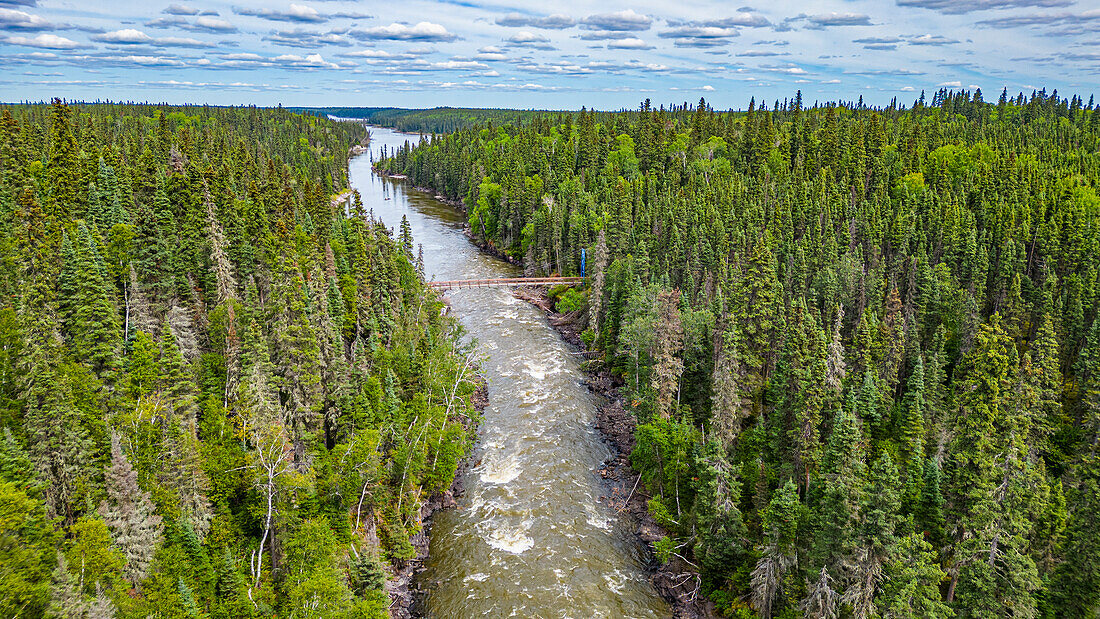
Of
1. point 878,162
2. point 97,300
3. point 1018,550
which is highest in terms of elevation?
point 878,162

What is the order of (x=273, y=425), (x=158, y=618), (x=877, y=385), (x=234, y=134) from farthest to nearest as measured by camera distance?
(x=234, y=134) < (x=877, y=385) < (x=273, y=425) < (x=158, y=618)

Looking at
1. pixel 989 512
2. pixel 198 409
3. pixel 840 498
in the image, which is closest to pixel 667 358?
pixel 840 498

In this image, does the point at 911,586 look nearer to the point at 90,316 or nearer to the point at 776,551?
the point at 776,551

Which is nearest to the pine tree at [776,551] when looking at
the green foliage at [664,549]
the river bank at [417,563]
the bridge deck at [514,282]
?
the green foliage at [664,549]

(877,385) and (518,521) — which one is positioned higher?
(877,385)

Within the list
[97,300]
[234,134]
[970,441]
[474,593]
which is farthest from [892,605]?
[234,134]

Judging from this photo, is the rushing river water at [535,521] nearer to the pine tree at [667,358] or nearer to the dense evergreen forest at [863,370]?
the dense evergreen forest at [863,370]

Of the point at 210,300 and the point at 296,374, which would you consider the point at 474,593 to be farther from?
the point at 210,300
